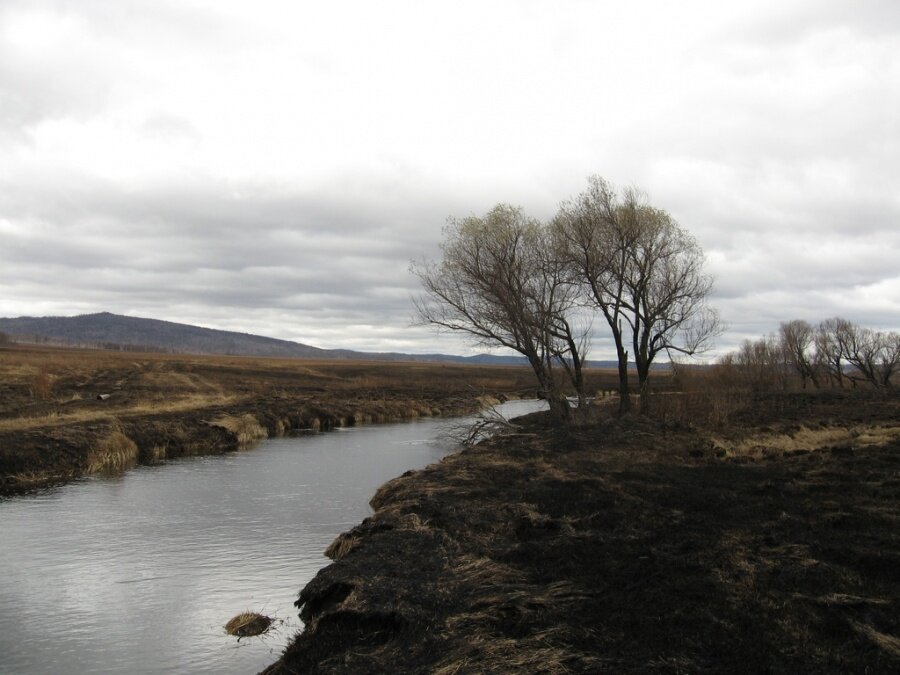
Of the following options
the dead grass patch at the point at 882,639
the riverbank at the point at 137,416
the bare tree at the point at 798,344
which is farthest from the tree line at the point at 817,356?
the dead grass patch at the point at 882,639

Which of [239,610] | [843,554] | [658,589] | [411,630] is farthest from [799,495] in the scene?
[239,610]

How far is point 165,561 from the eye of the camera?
1326 centimetres

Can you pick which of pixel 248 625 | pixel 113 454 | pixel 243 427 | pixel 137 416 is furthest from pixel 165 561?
pixel 243 427

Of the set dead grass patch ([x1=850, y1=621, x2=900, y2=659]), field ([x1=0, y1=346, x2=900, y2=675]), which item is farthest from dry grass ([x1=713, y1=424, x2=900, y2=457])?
dead grass patch ([x1=850, y1=621, x2=900, y2=659])

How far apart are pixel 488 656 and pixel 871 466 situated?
15.6 meters

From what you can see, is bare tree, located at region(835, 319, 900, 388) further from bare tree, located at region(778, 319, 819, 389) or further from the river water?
the river water

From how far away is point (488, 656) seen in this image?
690cm

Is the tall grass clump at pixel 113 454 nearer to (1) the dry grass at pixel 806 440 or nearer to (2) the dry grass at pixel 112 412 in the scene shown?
(2) the dry grass at pixel 112 412

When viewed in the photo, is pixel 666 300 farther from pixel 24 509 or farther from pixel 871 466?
pixel 24 509

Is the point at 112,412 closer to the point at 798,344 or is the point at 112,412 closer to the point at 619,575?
the point at 619,575

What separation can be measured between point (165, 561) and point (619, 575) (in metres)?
9.30

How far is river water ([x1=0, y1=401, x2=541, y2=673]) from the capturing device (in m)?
A: 9.31

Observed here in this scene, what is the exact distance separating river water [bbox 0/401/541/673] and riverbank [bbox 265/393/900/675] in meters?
1.34

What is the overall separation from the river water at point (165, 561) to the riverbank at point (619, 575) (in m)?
1.34
